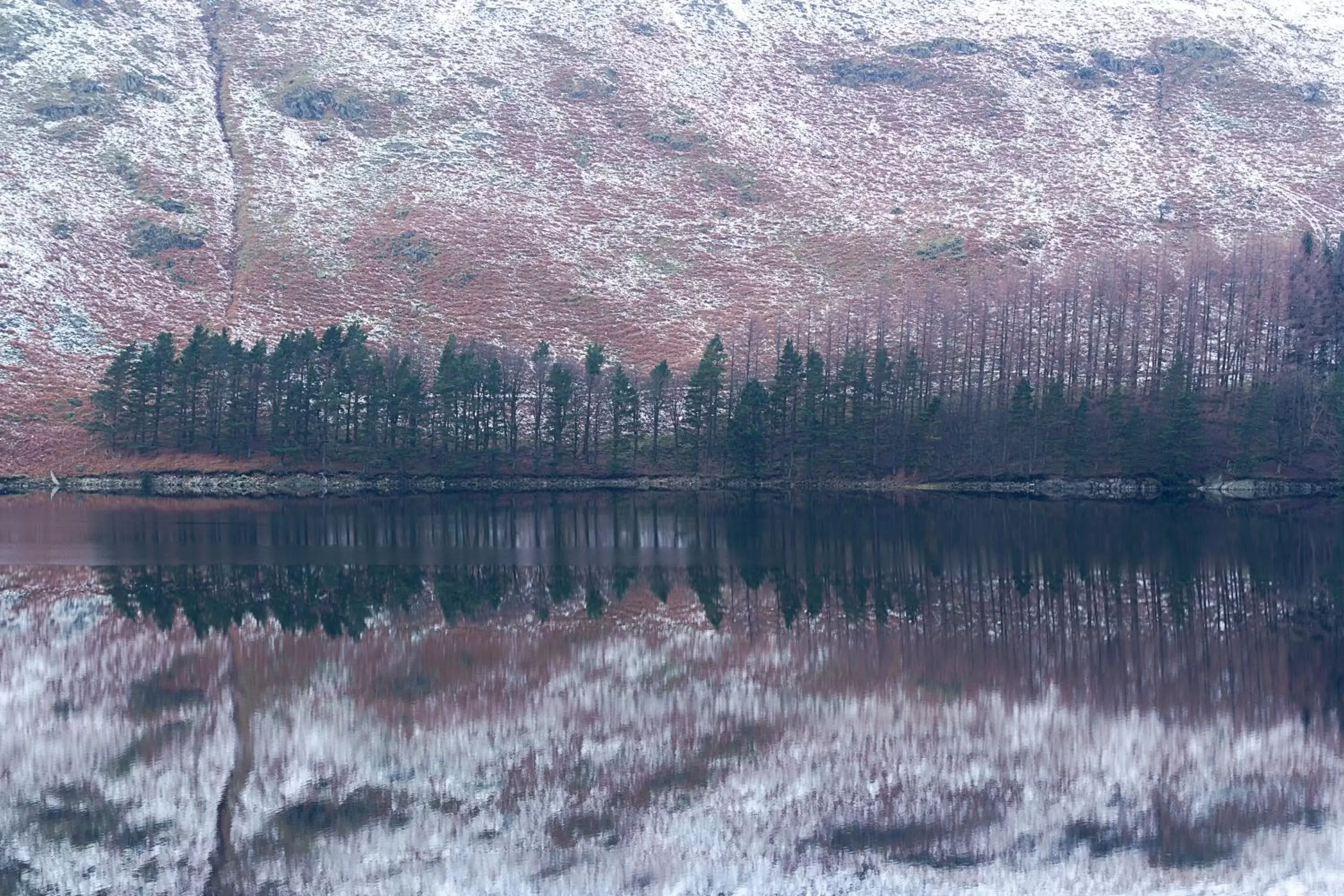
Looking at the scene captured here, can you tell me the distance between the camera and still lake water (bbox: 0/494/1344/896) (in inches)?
667

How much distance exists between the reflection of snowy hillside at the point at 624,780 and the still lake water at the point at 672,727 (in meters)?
0.07

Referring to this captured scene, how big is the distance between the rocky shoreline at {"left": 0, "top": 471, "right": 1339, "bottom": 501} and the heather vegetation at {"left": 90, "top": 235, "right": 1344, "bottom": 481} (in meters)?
1.15

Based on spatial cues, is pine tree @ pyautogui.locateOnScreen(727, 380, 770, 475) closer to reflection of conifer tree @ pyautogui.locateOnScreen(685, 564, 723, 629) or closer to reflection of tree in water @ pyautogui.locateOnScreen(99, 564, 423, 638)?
reflection of conifer tree @ pyautogui.locateOnScreen(685, 564, 723, 629)

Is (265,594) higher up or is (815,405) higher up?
(815,405)

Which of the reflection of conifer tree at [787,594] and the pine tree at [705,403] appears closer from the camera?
the reflection of conifer tree at [787,594]

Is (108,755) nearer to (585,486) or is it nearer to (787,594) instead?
(787,594)

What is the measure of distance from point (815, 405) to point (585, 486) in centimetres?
1948

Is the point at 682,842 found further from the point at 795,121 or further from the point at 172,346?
the point at 795,121

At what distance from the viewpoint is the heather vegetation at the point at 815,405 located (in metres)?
89.6

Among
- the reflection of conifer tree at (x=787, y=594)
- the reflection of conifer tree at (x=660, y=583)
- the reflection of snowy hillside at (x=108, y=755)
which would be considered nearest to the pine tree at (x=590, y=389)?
the reflection of conifer tree at (x=660, y=583)

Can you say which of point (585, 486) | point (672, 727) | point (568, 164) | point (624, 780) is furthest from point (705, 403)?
point (624, 780)

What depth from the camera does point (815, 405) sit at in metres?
95.6

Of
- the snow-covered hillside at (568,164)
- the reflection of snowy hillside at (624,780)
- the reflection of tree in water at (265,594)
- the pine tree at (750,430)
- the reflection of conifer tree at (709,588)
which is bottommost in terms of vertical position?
the reflection of snowy hillside at (624,780)

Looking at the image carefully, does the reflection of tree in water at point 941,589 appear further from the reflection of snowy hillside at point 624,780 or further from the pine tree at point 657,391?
the pine tree at point 657,391
